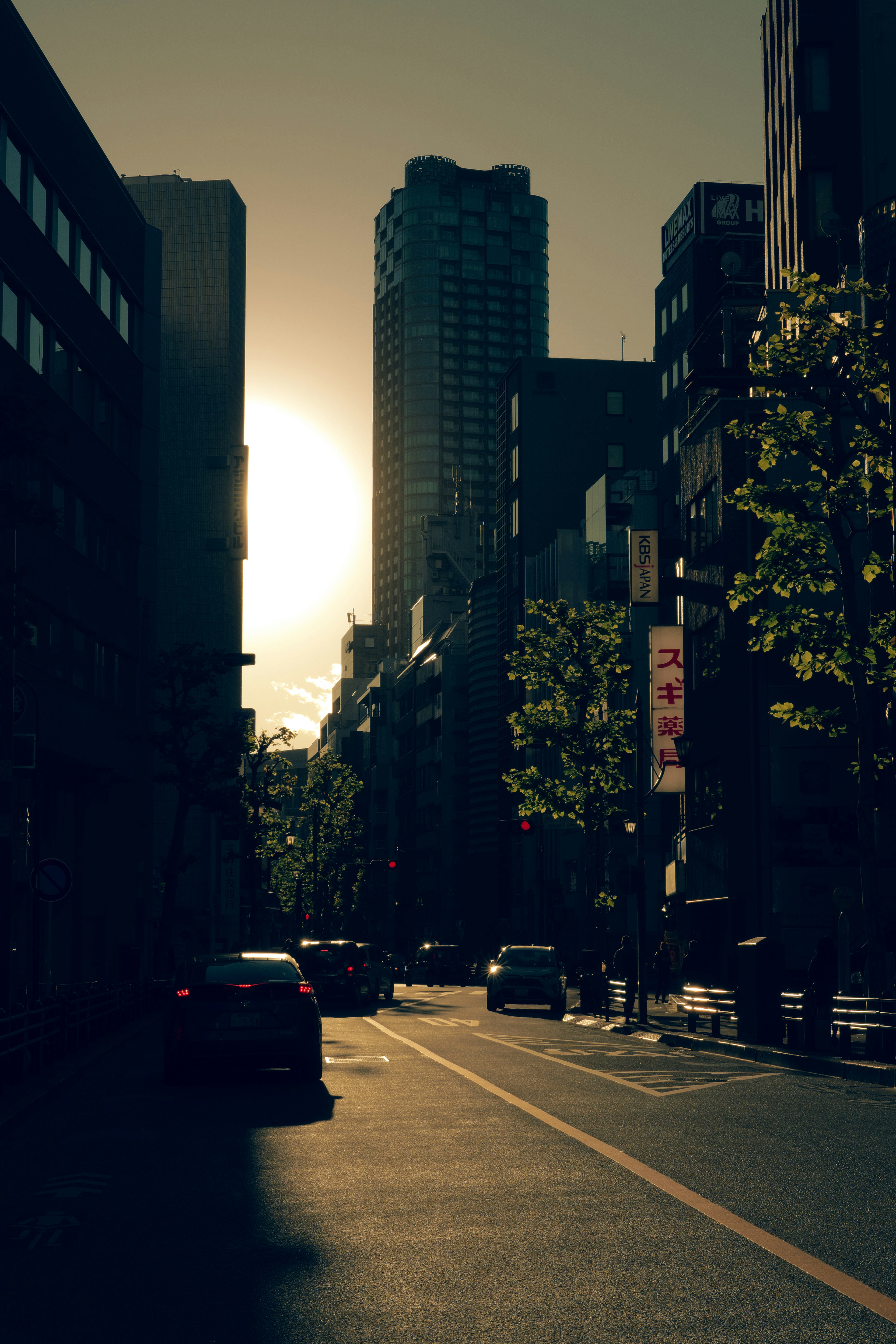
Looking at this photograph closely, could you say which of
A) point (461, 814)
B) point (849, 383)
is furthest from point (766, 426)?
point (461, 814)

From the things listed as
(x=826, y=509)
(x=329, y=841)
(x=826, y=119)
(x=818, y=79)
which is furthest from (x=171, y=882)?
(x=329, y=841)

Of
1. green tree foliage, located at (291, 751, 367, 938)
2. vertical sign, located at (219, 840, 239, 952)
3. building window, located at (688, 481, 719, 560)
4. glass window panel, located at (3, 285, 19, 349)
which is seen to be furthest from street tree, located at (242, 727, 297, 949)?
glass window panel, located at (3, 285, 19, 349)

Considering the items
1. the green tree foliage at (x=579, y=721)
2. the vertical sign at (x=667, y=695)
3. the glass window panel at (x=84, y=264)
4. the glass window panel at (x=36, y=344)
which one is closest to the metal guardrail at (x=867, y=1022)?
the glass window panel at (x=36, y=344)

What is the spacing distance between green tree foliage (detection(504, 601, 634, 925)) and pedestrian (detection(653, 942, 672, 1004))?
2.35m

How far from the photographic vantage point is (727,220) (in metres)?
72.4

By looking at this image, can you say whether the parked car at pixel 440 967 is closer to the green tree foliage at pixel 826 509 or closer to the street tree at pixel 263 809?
the street tree at pixel 263 809

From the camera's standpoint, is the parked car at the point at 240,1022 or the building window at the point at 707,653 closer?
the parked car at the point at 240,1022

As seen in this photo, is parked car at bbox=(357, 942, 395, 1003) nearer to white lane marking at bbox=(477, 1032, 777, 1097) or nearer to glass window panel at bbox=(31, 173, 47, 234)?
glass window panel at bbox=(31, 173, 47, 234)

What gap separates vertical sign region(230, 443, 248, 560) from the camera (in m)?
124

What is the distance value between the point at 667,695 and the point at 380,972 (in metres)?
12.2

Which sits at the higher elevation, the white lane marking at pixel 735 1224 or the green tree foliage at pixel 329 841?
the green tree foliage at pixel 329 841

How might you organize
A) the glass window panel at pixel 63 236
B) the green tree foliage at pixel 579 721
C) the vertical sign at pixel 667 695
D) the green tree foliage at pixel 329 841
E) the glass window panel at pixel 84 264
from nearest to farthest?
the glass window panel at pixel 63 236, the glass window panel at pixel 84 264, the green tree foliage at pixel 579 721, the vertical sign at pixel 667 695, the green tree foliage at pixel 329 841

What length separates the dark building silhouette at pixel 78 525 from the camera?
3491 centimetres

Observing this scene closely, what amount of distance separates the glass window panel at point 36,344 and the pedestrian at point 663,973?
23.0m
